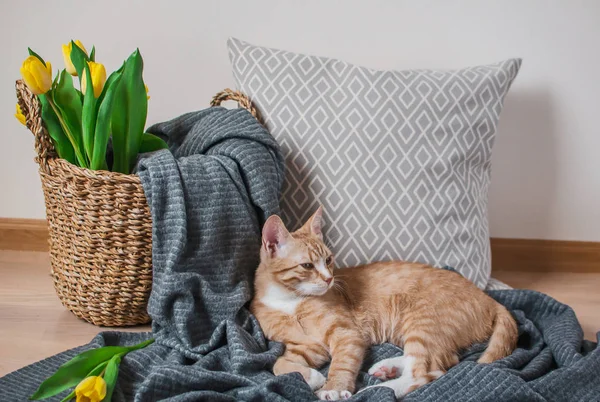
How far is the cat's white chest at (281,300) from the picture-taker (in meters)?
1.76

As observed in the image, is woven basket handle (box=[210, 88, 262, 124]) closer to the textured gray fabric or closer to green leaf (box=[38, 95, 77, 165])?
green leaf (box=[38, 95, 77, 165])

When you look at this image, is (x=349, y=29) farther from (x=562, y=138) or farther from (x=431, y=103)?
(x=562, y=138)

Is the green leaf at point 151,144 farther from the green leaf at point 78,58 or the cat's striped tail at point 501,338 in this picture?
the cat's striped tail at point 501,338

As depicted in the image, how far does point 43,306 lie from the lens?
A: 2094mm

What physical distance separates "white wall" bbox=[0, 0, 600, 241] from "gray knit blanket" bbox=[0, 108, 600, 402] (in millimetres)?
465

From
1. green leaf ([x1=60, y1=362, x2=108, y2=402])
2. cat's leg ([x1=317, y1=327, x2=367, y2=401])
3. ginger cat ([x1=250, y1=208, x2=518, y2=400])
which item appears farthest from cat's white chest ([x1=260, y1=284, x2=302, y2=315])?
green leaf ([x1=60, y1=362, x2=108, y2=402])

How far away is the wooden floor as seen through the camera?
180 cm

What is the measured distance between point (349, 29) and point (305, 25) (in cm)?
15

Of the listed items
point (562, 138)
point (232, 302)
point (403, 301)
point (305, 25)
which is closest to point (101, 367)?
point (232, 302)

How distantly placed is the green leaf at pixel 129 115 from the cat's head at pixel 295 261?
441 millimetres

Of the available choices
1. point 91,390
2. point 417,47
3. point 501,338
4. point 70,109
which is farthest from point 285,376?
point 417,47

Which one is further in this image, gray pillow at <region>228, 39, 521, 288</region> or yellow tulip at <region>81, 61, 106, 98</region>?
gray pillow at <region>228, 39, 521, 288</region>

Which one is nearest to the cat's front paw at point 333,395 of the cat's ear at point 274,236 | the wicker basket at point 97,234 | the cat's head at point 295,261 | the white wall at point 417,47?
the cat's head at point 295,261

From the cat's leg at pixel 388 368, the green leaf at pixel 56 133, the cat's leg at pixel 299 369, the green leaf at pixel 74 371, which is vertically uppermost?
the green leaf at pixel 56 133
